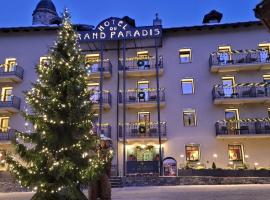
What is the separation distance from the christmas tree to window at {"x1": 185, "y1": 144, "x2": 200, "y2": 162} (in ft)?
50.7

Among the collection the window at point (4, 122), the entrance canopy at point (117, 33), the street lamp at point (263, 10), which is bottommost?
the street lamp at point (263, 10)

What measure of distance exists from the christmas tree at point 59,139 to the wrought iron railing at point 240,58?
16568 millimetres

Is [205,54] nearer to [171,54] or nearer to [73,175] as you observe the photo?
[171,54]

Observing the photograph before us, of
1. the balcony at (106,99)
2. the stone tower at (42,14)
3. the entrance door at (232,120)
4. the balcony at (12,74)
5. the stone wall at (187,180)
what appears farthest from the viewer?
the stone tower at (42,14)

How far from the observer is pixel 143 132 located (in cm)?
2475

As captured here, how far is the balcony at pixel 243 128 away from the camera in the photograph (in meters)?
23.6

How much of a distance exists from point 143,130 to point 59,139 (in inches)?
593

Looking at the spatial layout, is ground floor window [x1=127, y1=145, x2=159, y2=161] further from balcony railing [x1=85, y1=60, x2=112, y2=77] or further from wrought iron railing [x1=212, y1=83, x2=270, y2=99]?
balcony railing [x1=85, y1=60, x2=112, y2=77]

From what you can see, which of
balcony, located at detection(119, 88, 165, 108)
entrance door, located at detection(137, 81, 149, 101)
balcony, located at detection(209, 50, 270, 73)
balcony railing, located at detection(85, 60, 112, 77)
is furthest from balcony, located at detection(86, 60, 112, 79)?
balcony, located at detection(209, 50, 270, 73)

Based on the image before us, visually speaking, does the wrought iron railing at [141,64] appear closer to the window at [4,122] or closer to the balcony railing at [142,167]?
the balcony railing at [142,167]

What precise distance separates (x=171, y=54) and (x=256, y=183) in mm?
12240

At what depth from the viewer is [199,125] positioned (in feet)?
82.2

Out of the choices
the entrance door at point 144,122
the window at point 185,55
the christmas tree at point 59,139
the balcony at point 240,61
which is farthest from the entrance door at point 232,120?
the christmas tree at point 59,139

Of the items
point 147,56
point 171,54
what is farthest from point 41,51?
point 171,54
